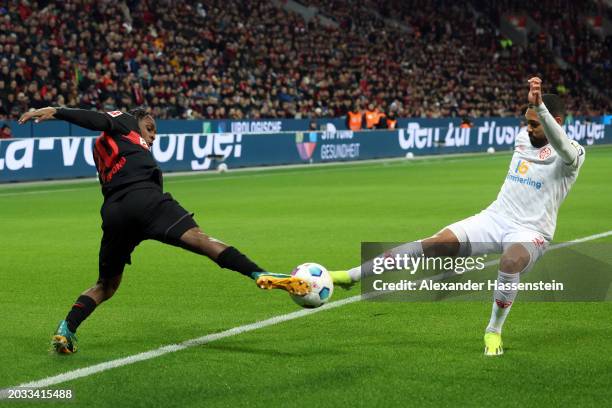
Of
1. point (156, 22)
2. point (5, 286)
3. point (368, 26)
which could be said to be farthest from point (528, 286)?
point (368, 26)

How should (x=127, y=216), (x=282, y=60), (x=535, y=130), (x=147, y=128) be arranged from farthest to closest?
(x=282, y=60) → (x=147, y=128) → (x=535, y=130) → (x=127, y=216)

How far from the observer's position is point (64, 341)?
22.6ft

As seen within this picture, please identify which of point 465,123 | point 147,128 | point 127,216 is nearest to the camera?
point 127,216

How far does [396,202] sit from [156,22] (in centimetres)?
1983

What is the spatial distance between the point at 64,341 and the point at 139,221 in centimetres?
98

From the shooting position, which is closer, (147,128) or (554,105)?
(554,105)

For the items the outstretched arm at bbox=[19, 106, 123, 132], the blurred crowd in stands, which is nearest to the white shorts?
the outstretched arm at bbox=[19, 106, 123, 132]

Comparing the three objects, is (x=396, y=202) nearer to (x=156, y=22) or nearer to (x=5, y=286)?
(x=5, y=286)

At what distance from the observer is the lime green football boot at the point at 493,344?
6.77m

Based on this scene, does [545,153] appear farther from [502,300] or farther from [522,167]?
[502,300]

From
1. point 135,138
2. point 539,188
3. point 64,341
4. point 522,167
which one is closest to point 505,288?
point 539,188

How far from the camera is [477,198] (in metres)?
20.4

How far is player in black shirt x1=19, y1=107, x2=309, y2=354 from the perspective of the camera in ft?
22.1

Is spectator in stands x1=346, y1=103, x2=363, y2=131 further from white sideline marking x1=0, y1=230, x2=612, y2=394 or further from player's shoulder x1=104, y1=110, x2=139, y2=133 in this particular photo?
player's shoulder x1=104, y1=110, x2=139, y2=133
